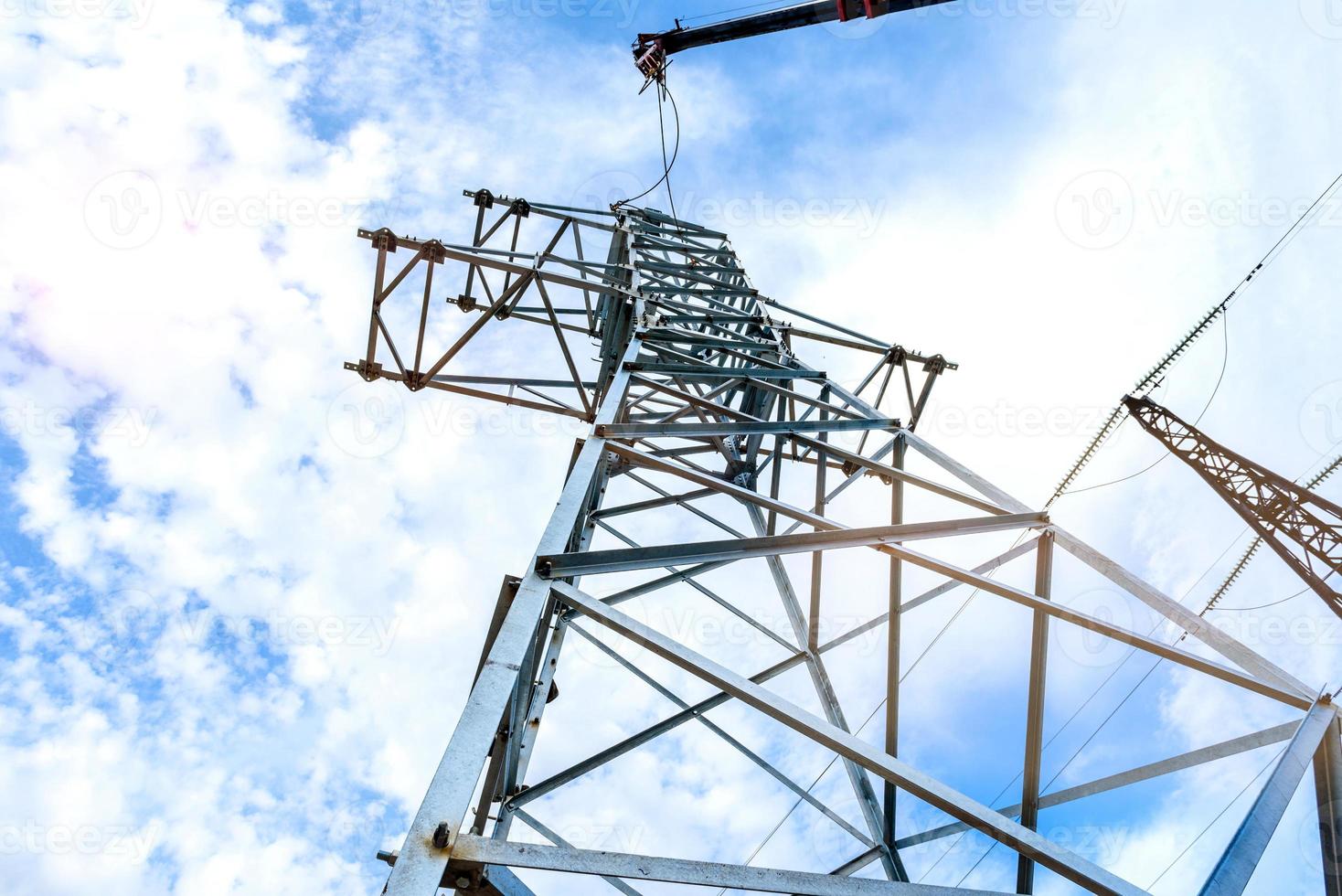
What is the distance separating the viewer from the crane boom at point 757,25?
1260cm

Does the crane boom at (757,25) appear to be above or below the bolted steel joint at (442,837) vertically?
above

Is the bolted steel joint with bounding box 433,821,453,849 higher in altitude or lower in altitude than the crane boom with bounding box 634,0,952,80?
lower

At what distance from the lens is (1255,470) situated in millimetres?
17531

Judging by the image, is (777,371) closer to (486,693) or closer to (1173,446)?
(486,693)

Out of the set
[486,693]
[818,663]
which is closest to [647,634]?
[486,693]

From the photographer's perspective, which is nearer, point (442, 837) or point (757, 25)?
point (442, 837)

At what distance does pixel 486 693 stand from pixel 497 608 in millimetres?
1057

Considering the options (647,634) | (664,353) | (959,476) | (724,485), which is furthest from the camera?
(664,353)

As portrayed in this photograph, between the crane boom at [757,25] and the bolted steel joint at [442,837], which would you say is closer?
the bolted steel joint at [442,837]

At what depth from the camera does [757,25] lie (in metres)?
15.9

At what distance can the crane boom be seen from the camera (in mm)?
12602

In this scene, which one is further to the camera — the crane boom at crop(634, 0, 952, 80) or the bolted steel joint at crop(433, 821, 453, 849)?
the crane boom at crop(634, 0, 952, 80)

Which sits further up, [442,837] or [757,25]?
[757,25]

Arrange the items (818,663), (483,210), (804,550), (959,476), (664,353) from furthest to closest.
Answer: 1. (483,210)
2. (664,353)
3. (818,663)
4. (959,476)
5. (804,550)
